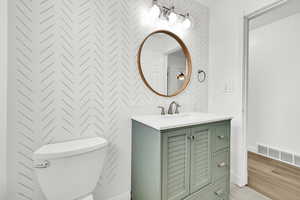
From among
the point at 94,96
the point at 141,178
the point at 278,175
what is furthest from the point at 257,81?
the point at 94,96

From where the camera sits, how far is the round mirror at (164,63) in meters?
1.50

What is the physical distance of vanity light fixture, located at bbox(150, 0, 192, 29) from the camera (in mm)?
1444

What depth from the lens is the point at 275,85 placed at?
242 centimetres

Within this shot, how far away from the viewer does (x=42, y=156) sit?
853 mm

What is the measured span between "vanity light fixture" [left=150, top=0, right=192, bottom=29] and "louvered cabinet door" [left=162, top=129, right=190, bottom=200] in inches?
49.6

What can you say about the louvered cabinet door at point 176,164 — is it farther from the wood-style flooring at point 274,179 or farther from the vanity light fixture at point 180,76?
the wood-style flooring at point 274,179

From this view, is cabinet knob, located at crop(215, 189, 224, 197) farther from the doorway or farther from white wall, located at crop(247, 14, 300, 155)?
white wall, located at crop(247, 14, 300, 155)

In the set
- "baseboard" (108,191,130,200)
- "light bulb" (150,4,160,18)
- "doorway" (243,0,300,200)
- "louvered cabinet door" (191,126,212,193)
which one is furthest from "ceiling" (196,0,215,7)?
"baseboard" (108,191,130,200)

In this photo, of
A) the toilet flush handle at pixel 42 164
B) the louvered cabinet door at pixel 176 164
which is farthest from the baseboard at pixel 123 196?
the toilet flush handle at pixel 42 164

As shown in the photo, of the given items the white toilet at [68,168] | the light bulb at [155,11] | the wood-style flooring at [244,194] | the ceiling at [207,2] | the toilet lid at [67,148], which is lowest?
the wood-style flooring at [244,194]

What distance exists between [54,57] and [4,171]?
2.86 ft

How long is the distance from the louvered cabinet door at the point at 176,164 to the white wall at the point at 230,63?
1.00 metres

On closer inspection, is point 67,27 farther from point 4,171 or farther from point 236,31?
point 236,31

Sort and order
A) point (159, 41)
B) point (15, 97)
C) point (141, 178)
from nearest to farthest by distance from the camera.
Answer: point (15, 97), point (141, 178), point (159, 41)
